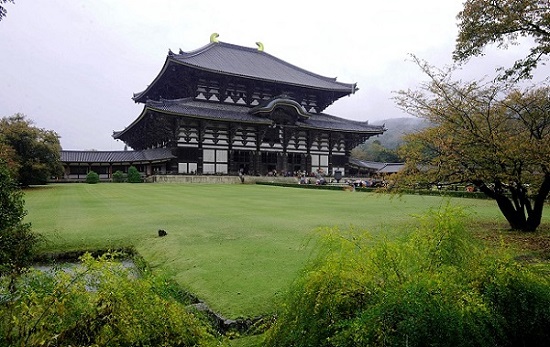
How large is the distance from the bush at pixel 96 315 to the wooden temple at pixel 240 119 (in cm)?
3011

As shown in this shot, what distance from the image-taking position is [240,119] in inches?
1372

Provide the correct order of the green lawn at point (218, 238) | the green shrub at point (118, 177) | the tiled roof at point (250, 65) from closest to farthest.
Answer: the green lawn at point (218, 238) < the green shrub at point (118, 177) < the tiled roof at point (250, 65)

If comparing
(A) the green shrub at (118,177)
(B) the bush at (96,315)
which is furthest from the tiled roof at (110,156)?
(B) the bush at (96,315)

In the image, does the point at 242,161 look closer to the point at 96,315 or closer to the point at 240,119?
the point at 240,119

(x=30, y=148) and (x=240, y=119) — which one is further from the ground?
(x=240, y=119)

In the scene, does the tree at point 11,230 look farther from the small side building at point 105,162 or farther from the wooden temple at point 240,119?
the small side building at point 105,162

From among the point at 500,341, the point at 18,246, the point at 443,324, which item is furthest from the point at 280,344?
the point at 18,246

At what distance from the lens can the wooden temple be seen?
111ft

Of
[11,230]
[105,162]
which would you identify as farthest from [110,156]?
[11,230]

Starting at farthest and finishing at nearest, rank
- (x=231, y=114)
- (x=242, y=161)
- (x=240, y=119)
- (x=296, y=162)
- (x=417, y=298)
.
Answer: (x=296, y=162) → (x=242, y=161) → (x=231, y=114) → (x=240, y=119) → (x=417, y=298)

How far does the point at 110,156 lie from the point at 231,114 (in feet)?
46.2

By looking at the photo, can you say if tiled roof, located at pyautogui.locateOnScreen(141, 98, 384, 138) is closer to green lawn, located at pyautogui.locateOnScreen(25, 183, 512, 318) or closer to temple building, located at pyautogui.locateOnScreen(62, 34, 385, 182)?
temple building, located at pyautogui.locateOnScreen(62, 34, 385, 182)

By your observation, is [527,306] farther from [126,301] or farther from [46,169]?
[46,169]

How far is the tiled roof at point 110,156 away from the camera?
36125mm
